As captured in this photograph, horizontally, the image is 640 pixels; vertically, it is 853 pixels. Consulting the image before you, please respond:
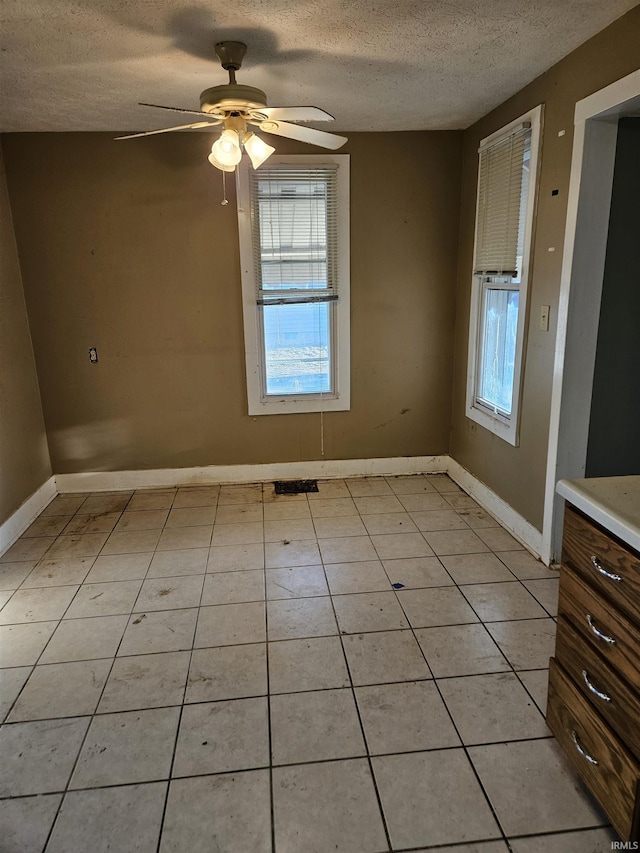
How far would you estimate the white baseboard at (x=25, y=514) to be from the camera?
3.09 metres

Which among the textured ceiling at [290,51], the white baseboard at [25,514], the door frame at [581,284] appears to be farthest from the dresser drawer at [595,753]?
the white baseboard at [25,514]

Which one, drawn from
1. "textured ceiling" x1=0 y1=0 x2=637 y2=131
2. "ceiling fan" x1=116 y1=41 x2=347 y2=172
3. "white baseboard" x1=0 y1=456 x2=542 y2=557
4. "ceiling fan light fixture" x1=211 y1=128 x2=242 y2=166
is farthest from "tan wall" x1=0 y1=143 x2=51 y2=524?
"ceiling fan light fixture" x1=211 y1=128 x2=242 y2=166

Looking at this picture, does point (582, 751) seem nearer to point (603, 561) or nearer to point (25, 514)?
point (603, 561)

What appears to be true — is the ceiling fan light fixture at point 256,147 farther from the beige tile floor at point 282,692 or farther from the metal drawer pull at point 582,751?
the metal drawer pull at point 582,751

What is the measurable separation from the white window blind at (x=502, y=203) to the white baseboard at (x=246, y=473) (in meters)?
1.50

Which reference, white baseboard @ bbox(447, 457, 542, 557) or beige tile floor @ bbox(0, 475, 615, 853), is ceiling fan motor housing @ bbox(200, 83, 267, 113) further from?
white baseboard @ bbox(447, 457, 542, 557)

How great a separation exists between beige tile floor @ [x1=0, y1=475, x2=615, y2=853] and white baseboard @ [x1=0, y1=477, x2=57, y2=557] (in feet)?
0.22

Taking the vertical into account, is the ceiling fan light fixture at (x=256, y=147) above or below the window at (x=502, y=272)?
above

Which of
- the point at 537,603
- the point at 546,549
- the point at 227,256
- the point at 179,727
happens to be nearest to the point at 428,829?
the point at 179,727

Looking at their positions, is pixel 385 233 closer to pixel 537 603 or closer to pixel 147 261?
pixel 147 261

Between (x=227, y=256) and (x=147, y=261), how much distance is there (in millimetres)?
525

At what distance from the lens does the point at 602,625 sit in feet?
4.56

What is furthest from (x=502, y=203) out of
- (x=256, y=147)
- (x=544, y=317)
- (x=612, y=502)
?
(x=612, y=502)

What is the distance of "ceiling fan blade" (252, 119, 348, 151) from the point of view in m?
2.21
